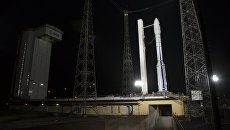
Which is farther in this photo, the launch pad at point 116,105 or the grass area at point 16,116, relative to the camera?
the launch pad at point 116,105

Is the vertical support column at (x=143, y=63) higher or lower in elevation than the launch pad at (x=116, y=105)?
higher

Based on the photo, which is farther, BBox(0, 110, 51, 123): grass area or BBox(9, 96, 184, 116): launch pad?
BBox(9, 96, 184, 116): launch pad

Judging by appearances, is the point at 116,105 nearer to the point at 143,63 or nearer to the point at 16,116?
the point at 143,63

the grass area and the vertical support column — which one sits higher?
the vertical support column

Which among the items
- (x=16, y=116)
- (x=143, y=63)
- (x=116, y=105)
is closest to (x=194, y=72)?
(x=143, y=63)

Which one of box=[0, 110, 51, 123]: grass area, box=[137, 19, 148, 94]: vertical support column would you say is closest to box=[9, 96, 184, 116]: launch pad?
box=[137, 19, 148, 94]: vertical support column

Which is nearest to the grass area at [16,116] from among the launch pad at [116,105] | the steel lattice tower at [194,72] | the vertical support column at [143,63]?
Result: the launch pad at [116,105]

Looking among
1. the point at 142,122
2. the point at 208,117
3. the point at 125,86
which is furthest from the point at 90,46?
the point at 142,122

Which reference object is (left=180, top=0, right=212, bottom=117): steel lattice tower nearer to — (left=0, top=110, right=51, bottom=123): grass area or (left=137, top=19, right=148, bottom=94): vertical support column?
(left=137, top=19, right=148, bottom=94): vertical support column

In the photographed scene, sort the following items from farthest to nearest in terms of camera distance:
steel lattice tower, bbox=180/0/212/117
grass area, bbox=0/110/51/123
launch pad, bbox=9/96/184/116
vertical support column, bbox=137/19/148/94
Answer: vertical support column, bbox=137/19/148/94 < launch pad, bbox=9/96/184/116 < steel lattice tower, bbox=180/0/212/117 < grass area, bbox=0/110/51/123

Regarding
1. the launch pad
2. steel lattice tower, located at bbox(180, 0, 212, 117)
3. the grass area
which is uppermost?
steel lattice tower, located at bbox(180, 0, 212, 117)

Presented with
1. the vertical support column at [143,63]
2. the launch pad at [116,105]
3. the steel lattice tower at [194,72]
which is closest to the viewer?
the steel lattice tower at [194,72]

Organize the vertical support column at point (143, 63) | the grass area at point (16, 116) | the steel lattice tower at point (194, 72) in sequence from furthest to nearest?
the vertical support column at point (143, 63) → the steel lattice tower at point (194, 72) → the grass area at point (16, 116)

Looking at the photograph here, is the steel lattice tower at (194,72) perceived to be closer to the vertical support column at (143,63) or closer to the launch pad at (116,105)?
the launch pad at (116,105)
